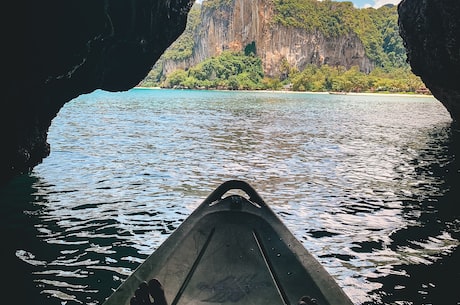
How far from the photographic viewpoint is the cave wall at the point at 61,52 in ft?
Result: 26.2

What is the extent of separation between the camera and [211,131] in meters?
30.0

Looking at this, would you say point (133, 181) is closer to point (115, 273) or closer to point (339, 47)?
point (115, 273)

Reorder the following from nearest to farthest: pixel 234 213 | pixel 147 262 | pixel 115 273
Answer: pixel 147 262 → pixel 234 213 → pixel 115 273

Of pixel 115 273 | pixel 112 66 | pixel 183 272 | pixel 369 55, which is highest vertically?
pixel 369 55

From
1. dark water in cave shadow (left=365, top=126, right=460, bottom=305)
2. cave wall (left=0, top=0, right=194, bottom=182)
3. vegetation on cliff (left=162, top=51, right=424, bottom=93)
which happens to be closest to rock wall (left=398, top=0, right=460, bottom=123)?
dark water in cave shadow (left=365, top=126, right=460, bottom=305)

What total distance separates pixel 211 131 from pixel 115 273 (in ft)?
77.0

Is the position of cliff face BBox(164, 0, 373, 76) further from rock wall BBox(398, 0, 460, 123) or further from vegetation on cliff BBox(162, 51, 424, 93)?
rock wall BBox(398, 0, 460, 123)

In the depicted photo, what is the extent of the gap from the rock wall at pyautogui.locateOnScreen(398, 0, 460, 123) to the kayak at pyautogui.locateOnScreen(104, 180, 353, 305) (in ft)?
43.8

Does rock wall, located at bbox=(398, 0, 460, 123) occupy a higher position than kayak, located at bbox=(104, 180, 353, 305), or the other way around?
rock wall, located at bbox=(398, 0, 460, 123)

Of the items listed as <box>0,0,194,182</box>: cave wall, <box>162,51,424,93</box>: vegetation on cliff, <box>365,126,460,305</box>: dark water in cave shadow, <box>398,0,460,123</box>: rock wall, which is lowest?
<box>365,126,460,305</box>: dark water in cave shadow

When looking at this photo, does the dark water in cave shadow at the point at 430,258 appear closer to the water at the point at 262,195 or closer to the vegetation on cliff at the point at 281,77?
the water at the point at 262,195

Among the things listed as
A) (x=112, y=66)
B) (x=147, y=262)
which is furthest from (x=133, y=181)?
(x=147, y=262)

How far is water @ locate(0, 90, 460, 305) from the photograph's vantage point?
264 inches

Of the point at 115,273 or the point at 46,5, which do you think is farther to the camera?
the point at 46,5
